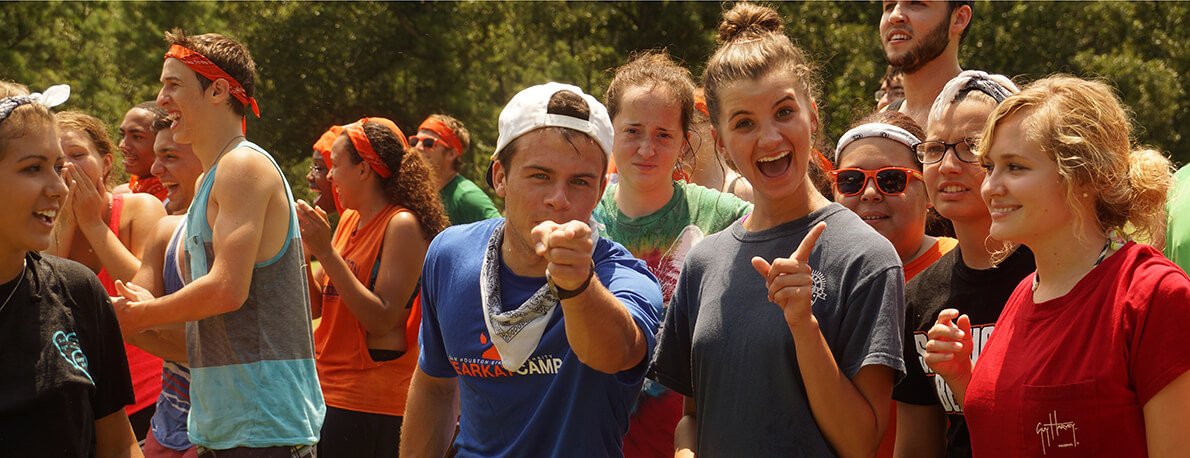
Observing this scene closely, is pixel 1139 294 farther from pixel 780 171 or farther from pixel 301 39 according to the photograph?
pixel 301 39

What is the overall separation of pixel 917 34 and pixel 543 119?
9.45 ft

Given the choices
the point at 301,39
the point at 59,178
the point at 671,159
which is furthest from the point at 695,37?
the point at 59,178

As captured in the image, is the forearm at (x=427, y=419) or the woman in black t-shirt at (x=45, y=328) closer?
the woman in black t-shirt at (x=45, y=328)

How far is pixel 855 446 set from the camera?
238 cm

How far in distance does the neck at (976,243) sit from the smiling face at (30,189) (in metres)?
2.66

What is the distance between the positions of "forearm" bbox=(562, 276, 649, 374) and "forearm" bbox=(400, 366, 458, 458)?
692 mm

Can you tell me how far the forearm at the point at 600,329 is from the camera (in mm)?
2447

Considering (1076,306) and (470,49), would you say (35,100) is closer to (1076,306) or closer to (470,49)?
(1076,306)

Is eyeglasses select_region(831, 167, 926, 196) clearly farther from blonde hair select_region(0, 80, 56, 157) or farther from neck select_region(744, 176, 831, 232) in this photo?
blonde hair select_region(0, 80, 56, 157)

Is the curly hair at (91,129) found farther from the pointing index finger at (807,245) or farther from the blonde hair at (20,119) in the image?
the pointing index finger at (807,245)

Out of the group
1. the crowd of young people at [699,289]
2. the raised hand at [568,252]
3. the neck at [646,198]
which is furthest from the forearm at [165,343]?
the raised hand at [568,252]

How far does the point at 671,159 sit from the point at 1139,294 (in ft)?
6.93

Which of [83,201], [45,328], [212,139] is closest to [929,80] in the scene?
[212,139]

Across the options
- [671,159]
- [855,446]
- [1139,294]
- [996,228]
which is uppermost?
[671,159]
